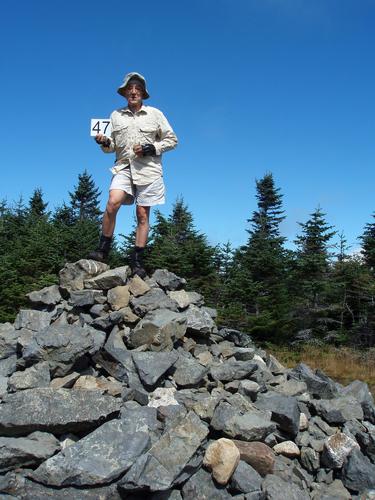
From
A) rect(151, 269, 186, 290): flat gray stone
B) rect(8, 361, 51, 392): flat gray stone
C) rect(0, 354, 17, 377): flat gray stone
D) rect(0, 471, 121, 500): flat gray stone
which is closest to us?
rect(0, 471, 121, 500): flat gray stone

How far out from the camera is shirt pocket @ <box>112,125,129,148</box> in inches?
257

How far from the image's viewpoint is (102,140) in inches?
257

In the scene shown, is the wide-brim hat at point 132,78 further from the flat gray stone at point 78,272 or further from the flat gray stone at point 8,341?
the flat gray stone at point 8,341

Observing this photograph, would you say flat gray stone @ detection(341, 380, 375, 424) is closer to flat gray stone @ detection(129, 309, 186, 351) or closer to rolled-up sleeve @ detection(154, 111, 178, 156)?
flat gray stone @ detection(129, 309, 186, 351)

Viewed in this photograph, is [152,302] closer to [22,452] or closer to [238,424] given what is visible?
[238,424]

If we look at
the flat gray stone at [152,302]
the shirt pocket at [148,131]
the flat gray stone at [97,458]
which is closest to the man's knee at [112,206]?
the shirt pocket at [148,131]

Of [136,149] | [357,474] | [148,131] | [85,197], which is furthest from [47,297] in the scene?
[85,197]

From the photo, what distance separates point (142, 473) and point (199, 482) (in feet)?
2.16

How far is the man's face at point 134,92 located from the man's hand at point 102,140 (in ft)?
2.19

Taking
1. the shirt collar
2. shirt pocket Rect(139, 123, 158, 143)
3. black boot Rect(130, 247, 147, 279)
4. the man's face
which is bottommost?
black boot Rect(130, 247, 147, 279)

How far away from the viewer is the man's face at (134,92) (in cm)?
643

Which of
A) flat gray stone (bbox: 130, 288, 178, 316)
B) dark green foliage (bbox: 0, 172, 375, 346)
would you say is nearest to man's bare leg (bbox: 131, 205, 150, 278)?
flat gray stone (bbox: 130, 288, 178, 316)

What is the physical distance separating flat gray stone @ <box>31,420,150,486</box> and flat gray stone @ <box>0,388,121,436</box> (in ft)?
0.55

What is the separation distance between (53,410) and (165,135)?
171 inches
